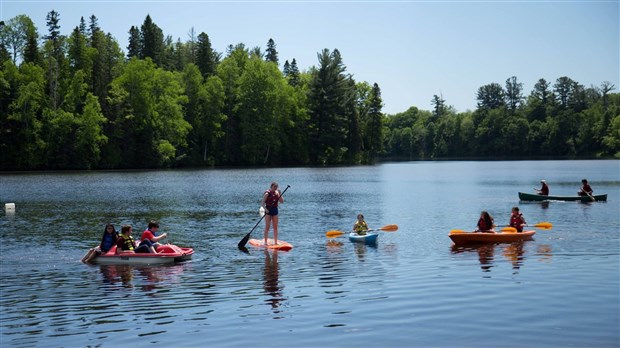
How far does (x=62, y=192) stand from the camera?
52000mm

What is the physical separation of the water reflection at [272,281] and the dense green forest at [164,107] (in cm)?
7561

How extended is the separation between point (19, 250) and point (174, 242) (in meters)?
5.50

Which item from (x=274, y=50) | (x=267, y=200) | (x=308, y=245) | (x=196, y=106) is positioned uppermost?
(x=274, y=50)

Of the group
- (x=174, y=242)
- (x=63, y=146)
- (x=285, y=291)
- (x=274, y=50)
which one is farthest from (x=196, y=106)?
(x=285, y=291)

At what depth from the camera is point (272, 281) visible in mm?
17062

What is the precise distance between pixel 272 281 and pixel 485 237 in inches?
400

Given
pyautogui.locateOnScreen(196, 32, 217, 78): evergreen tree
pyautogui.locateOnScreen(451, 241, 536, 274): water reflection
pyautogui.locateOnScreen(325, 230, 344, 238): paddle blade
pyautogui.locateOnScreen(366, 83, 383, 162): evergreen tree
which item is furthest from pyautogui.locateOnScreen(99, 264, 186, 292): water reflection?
pyautogui.locateOnScreen(366, 83, 383, 162): evergreen tree

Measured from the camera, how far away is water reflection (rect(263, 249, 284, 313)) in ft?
47.6

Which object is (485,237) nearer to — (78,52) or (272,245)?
(272,245)

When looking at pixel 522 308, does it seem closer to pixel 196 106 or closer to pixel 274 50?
pixel 196 106

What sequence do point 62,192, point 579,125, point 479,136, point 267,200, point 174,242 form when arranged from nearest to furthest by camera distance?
point 267,200
point 174,242
point 62,192
point 579,125
point 479,136

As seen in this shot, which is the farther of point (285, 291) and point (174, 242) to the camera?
point (174, 242)

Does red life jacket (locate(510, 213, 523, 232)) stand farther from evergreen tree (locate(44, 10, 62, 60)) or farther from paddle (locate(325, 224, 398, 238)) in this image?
evergreen tree (locate(44, 10, 62, 60))

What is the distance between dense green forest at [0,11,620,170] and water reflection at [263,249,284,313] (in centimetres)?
7561
